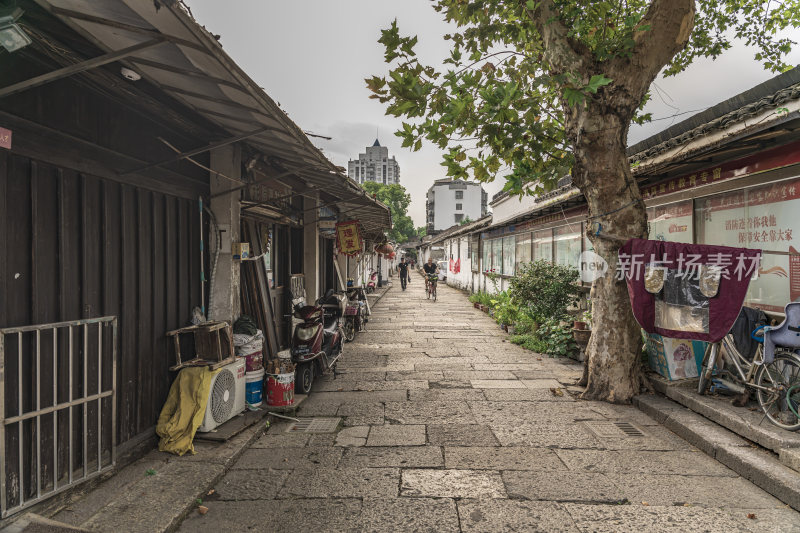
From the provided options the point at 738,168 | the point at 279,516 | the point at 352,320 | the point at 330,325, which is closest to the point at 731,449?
the point at 738,168

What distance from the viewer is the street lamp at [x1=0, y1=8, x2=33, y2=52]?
218 centimetres

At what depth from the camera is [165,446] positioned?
4.35 meters

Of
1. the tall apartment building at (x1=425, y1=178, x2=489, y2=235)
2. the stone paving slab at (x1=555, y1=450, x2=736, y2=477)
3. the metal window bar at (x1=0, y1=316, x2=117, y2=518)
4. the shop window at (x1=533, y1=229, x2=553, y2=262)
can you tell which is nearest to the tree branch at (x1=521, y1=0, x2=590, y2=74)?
the stone paving slab at (x1=555, y1=450, x2=736, y2=477)

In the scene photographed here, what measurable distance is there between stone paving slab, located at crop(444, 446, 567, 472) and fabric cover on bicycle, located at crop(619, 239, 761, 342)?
2.40 metres

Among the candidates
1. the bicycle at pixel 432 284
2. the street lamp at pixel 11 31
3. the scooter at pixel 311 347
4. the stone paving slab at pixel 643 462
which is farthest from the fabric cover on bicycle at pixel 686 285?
the bicycle at pixel 432 284

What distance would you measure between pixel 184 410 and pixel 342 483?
1862mm

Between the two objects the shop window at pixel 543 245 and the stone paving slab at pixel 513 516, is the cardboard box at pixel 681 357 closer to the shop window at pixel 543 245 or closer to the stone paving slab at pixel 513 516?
the stone paving slab at pixel 513 516

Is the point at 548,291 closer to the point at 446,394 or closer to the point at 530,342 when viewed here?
the point at 530,342

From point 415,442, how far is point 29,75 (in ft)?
15.1

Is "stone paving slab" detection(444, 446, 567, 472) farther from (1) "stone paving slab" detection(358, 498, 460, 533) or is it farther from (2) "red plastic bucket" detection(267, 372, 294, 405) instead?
(2) "red plastic bucket" detection(267, 372, 294, 405)

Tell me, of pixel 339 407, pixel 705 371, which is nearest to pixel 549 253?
pixel 705 371

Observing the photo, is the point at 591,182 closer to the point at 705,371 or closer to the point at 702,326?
the point at 702,326

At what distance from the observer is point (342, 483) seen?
3877 millimetres

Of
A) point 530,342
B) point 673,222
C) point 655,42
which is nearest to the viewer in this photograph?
point 655,42
